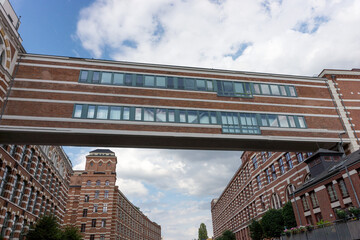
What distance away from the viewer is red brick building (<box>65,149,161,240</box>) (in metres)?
60.6

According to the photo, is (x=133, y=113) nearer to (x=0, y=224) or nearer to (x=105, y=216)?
(x=0, y=224)

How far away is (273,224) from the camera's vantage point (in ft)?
101

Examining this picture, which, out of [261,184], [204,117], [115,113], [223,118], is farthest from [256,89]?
[261,184]

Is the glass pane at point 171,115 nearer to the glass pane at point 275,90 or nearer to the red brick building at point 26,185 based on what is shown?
the glass pane at point 275,90

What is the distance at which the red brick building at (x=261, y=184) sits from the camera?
3431 centimetres

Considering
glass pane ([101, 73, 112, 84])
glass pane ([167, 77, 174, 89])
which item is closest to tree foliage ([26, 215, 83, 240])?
glass pane ([101, 73, 112, 84])

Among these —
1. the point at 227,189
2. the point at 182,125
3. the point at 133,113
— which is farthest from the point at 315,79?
the point at 227,189

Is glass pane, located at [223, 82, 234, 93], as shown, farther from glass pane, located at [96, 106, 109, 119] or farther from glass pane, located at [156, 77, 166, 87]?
glass pane, located at [96, 106, 109, 119]

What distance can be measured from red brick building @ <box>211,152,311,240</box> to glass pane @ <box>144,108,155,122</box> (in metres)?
19.6

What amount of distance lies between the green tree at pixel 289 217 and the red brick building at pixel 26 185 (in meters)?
28.2

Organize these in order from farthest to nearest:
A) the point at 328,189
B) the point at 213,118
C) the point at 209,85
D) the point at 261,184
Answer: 1. the point at 261,184
2. the point at 209,85
3. the point at 213,118
4. the point at 328,189

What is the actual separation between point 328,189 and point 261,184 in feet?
81.9

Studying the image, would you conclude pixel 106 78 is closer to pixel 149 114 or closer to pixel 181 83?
pixel 149 114

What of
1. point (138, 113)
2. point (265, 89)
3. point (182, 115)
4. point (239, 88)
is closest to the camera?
point (138, 113)
